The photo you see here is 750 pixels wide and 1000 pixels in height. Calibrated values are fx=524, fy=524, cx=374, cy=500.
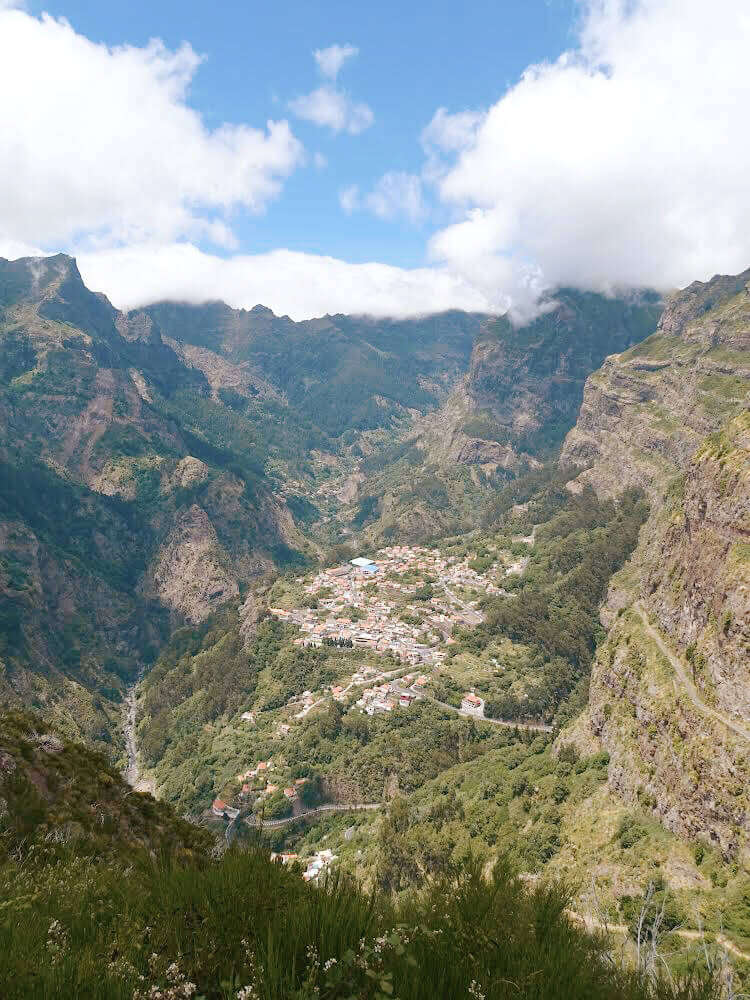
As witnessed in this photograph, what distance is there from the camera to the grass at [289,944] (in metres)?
3.59


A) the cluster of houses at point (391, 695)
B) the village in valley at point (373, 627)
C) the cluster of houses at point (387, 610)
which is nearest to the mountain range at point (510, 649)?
the village in valley at point (373, 627)

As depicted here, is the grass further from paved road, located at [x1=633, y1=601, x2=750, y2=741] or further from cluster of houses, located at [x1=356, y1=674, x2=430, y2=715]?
cluster of houses, located at [x1=356, y1=674, x2=430, y2=715]

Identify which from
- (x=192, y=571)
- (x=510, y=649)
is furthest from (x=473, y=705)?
(x=192, y=571)

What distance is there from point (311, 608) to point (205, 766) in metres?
49.7

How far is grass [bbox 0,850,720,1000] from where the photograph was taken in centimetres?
359

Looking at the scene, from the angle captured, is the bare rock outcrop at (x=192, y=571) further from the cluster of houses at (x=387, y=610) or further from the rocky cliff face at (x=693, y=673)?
the rocky cliff face at (x=693, y=673)

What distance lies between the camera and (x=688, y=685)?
1593 inches

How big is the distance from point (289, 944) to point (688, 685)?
45.5 metres

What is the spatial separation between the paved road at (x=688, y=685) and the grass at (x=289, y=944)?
37.1 m

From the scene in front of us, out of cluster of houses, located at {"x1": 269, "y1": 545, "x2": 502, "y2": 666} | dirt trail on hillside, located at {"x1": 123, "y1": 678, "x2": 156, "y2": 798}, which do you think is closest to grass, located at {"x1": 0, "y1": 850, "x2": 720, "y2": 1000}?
dirt trail on hillside, located at {"x1": 123, "y1": 678, "x2": 156, "y2": 798}

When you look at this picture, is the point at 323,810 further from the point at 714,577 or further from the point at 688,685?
the point at 714,577

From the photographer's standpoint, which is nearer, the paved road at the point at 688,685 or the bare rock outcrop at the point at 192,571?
the paved road at the point at 688,685

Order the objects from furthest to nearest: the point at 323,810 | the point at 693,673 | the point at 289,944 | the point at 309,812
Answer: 1. the point at 323,810
2. the point at 309,812
3. the point at 693,673
4. the point at 289,944

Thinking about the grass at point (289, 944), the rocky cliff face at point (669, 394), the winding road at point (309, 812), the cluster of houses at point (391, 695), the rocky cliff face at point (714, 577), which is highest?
the rocky cliff face at point (669, 394)
